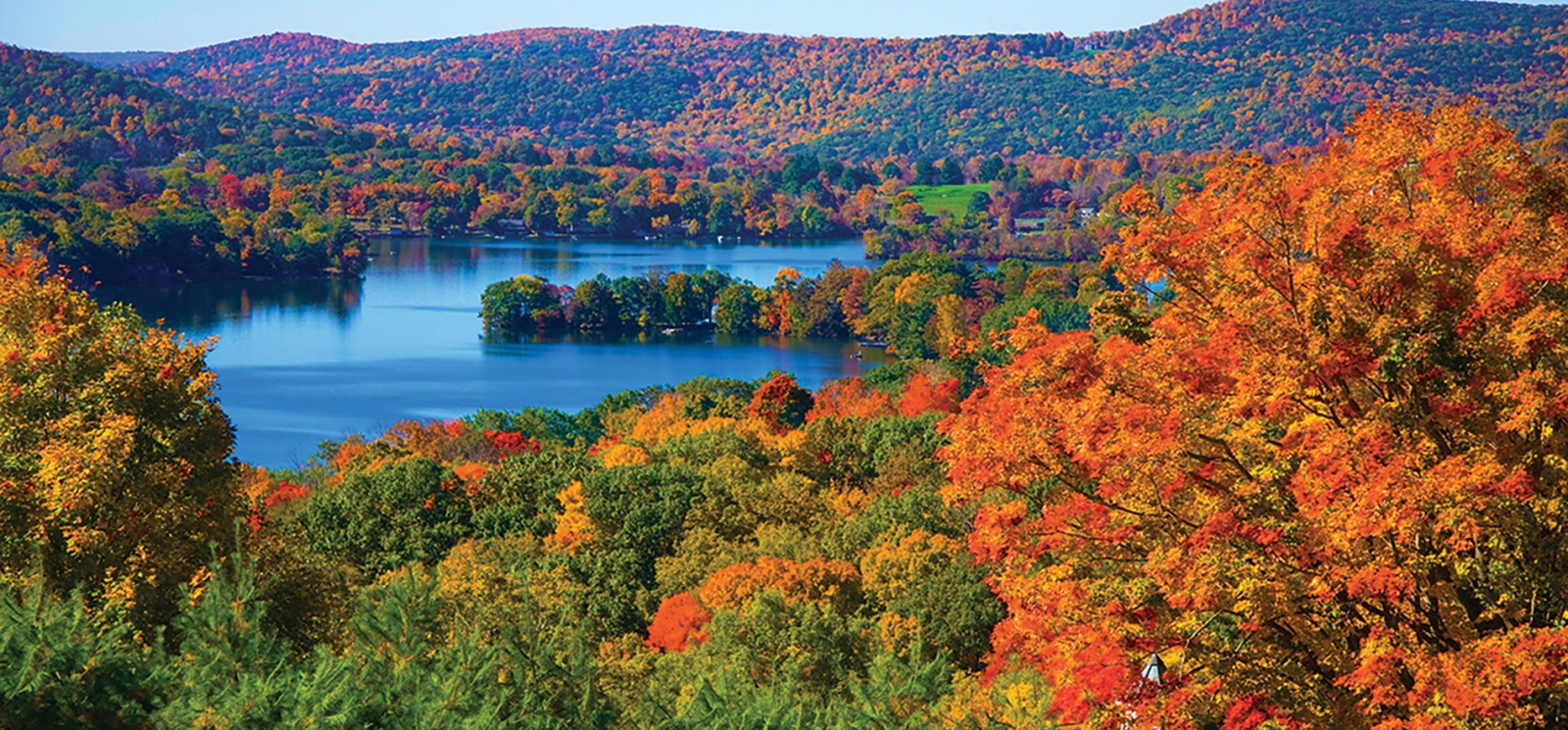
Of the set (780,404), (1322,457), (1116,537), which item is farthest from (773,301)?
(1322,457)

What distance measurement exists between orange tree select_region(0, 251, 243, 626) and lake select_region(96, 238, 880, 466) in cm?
4064

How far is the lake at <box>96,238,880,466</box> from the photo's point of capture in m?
70.0

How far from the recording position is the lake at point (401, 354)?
230 feet

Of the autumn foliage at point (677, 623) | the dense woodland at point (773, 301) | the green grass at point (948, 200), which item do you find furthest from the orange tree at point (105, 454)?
the green grass at point (948, 200)

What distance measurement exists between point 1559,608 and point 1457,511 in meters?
1.59

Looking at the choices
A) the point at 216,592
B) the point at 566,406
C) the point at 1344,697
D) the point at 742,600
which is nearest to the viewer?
the point at 1344,697

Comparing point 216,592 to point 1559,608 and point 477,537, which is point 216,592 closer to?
point 1559,608

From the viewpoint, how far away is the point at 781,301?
102688 mm

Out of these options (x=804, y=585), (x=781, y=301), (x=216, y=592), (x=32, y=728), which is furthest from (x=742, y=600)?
(x=781, y=301)

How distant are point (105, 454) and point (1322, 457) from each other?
12.0 metres

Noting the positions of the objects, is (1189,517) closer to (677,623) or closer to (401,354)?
(677,623)

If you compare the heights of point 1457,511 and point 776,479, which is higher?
point 1457,511

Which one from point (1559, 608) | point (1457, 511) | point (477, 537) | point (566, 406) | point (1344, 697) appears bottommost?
point (566, 406)

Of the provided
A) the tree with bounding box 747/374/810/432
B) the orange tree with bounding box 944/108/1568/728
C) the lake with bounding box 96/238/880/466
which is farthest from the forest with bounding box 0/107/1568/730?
the lake with bounding box 96/238/880/466
